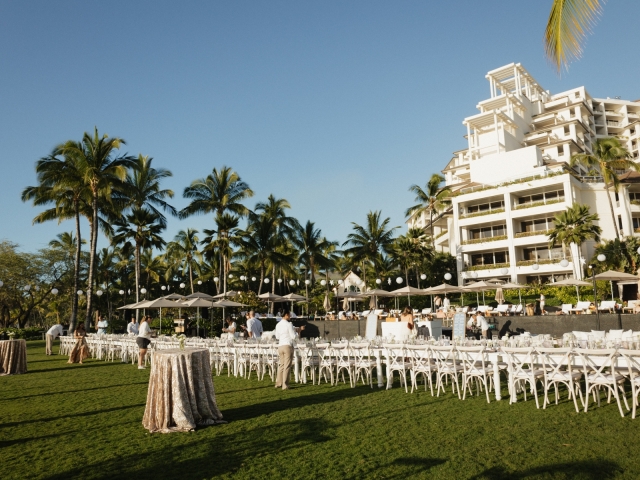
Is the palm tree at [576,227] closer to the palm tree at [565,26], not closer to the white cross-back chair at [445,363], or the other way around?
the white cross-back chair at [445,363]

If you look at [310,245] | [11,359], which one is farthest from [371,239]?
[11,359]

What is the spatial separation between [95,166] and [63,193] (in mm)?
3340

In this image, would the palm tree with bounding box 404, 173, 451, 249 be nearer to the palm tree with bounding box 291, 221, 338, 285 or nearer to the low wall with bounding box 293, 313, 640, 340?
the palm tree with bounding box 291, 221, 338, 285

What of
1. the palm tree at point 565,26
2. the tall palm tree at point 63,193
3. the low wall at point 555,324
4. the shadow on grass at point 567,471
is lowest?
the shadow on grass at point 567,471

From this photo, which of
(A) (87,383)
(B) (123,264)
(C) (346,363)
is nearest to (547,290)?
(C) (346,363)

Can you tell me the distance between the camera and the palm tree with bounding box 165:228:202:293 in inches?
2028

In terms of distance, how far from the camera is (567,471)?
4.66 meters

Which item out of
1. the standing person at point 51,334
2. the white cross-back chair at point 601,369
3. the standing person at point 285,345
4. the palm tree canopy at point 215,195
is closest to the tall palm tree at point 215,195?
the palm tree canopy at point 215,195

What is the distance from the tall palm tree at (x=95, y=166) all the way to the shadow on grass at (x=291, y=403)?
817 inches

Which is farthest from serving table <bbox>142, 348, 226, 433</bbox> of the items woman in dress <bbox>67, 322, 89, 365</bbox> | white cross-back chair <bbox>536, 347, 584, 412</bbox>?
woman in dress <bbox>67, 322, 89, 365</bbox>

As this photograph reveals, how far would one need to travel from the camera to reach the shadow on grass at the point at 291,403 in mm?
7770

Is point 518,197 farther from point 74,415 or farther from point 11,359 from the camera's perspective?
point 74,415

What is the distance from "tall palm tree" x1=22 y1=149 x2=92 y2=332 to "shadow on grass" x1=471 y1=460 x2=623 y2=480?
25.6 metres

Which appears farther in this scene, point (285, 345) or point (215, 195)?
point (215, 195)
